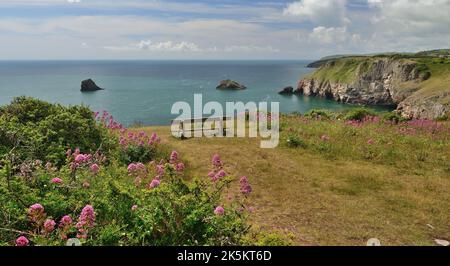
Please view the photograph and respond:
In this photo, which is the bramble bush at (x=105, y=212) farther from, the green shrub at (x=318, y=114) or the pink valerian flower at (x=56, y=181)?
the green shrub at (x=318, y=114)

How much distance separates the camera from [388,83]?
88562mm

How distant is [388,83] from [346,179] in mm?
86634

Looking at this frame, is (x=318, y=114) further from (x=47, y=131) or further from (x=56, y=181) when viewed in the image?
(x=56, y=181)

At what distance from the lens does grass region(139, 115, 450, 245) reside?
775cm

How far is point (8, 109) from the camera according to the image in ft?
37.8

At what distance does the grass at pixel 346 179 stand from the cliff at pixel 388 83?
154 feet

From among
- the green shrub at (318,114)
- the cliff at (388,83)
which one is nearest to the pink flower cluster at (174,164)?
the green shrub at (318,114)

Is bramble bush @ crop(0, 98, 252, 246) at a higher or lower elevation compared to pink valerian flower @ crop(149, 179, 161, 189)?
lower

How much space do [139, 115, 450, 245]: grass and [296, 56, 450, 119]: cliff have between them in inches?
1845

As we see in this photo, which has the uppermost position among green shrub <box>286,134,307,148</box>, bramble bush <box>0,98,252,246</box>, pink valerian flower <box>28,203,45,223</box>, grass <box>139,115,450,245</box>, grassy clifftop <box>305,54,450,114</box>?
grassy clifftop <box>305,54,450,114</box>

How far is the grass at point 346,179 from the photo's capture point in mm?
7750

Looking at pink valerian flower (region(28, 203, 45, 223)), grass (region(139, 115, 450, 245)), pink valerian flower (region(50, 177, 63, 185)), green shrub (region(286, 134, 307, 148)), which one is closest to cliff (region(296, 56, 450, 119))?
grass (region(139, 115, 450, 245))

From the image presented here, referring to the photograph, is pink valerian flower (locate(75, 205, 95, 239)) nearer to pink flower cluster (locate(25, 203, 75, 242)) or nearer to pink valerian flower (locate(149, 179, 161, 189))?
pink flower cluster (locate(25, 203, 75, 242))

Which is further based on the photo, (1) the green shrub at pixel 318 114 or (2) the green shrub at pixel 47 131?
(1) the green shrub at pixel 318 114
